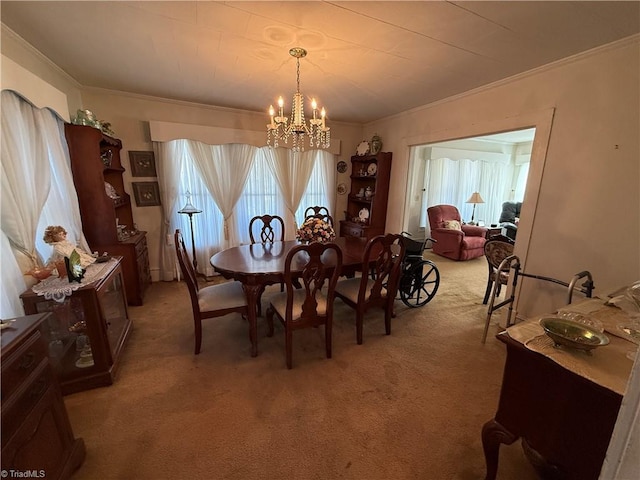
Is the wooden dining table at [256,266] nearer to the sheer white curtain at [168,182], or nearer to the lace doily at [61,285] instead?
the lace doily at [61,285]

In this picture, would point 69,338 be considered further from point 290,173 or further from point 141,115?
point 290,173

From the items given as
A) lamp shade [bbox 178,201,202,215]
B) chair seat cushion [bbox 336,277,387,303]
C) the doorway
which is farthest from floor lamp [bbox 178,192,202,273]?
the doorway

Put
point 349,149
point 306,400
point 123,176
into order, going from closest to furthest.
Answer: point 306,400
point 123,176
point 349,149

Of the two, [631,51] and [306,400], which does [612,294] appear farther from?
[306,400]

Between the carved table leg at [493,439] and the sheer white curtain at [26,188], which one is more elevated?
the sheer white curtain at [26,188]

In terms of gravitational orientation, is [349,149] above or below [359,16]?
below

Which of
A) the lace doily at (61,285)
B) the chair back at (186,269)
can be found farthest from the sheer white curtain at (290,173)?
the lace doily at (61,285)

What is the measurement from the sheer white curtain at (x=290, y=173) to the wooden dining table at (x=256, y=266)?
1575mm

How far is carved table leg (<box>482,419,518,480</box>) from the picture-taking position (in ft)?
3.55

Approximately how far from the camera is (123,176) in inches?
133

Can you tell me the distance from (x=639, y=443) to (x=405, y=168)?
3830 millimetres

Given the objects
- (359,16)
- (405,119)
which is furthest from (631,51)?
(405,119)

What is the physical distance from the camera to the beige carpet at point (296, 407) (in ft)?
4.49

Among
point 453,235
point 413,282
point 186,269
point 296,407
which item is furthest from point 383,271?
point 453,235
